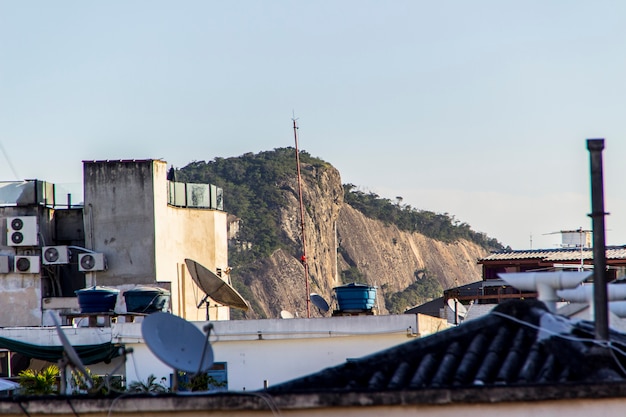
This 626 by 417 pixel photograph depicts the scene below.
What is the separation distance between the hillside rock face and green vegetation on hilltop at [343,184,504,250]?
1.08 meters

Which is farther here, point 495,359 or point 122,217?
point 122,217

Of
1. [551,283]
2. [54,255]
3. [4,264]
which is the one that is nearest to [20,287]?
[4,264]

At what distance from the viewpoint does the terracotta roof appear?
4869 centimetres

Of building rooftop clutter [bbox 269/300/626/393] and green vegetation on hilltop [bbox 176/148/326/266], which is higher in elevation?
green vegetation on hilltop [bbox 176/148/326/266]

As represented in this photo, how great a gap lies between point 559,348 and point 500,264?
4235cm

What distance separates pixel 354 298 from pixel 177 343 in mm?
14824

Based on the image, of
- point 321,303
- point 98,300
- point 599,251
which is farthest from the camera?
point 321,303

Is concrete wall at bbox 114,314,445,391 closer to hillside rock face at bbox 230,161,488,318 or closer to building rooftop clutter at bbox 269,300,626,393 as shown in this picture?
building rooftop clutter at bbox 269,300,626,393

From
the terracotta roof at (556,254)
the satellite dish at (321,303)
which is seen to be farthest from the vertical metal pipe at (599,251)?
the terracotta roof at (556,254)

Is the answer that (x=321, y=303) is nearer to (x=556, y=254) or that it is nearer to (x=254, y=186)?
(x=556, y=254)

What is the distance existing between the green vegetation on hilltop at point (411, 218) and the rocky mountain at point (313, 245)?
2.63 feet

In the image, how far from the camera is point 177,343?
11211 millimetres

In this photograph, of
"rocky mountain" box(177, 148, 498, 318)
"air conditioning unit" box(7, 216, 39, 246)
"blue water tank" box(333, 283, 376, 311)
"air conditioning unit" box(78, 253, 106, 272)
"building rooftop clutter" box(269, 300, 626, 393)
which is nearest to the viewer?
"building rooftop clutter" box(269, 300, 626, 393)

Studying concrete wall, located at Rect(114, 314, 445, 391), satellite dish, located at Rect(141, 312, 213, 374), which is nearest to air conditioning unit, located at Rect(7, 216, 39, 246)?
concrete wall, located at Rect(114, 314, 445, 391)
